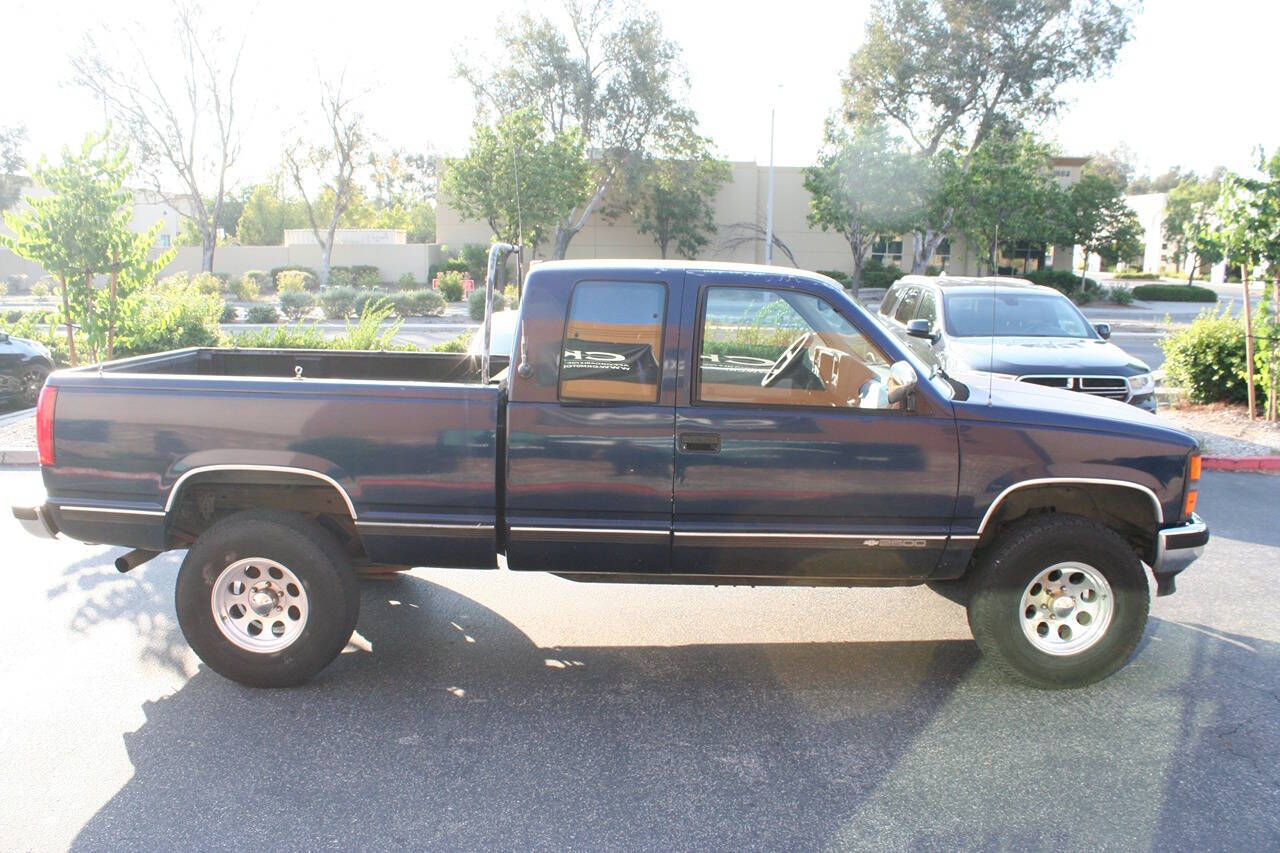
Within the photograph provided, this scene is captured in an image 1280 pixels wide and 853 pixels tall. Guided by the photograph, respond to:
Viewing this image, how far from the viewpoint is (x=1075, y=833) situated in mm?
3371

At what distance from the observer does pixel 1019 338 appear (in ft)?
32.4

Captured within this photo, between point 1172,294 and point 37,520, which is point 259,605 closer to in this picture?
point 37,520

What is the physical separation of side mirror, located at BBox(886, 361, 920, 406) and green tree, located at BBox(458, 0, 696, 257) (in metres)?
34.4

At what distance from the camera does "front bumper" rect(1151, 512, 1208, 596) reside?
14.4ft

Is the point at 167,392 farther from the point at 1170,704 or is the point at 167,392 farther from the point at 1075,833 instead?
the point at 1170,704

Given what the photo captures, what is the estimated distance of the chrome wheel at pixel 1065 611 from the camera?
4441mm

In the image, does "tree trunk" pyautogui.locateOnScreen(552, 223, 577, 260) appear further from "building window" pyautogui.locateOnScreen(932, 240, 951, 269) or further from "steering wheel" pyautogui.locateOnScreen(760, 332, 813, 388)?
"steering wheel" pyautogui.locateOnScreen(760, 332, 813, 388)

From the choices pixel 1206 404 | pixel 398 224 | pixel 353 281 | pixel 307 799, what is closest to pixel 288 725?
pixel 307 799

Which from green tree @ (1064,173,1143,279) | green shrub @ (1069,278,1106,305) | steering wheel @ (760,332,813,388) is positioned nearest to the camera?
steering wheel @ (760,332,813,388)

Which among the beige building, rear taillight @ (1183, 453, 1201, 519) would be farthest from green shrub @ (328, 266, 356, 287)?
rear taillight @ (1183, 453, 1201, 519)

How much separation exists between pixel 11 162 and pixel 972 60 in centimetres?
5101

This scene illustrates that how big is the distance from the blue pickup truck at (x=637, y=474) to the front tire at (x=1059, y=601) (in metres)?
0.01

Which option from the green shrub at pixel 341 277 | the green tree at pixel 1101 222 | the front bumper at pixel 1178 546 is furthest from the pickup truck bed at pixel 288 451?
the green tree at pixel 1101 222

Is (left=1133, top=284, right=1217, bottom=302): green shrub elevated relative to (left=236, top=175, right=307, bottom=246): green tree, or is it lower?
lower
